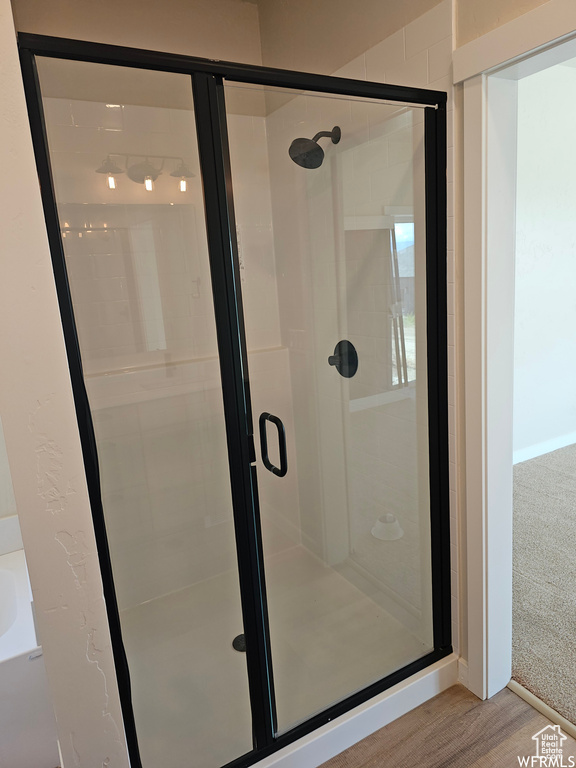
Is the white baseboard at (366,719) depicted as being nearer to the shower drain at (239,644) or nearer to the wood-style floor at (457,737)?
the wood-style floor at (457,737)

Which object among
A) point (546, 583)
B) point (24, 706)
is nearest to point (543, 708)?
point (546, 583)

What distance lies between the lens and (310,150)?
173 cm

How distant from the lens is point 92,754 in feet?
4.09

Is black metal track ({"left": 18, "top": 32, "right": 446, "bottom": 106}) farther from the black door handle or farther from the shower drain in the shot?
the shower drain

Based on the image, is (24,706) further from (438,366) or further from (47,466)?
(438,366)

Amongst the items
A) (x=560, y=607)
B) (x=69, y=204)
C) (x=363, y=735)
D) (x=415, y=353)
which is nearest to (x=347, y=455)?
(x=415, y=353)

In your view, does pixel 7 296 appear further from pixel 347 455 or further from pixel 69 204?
pixel 347 455

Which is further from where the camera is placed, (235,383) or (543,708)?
(543,708)

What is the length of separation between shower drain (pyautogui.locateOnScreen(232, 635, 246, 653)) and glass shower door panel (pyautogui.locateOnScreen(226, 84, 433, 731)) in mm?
112

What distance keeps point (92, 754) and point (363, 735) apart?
0.92 meters

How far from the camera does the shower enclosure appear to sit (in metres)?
1.43

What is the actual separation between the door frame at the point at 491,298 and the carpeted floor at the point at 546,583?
0.51 feet

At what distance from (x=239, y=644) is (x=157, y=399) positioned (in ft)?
3.18

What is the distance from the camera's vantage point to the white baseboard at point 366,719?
5.33 ft
